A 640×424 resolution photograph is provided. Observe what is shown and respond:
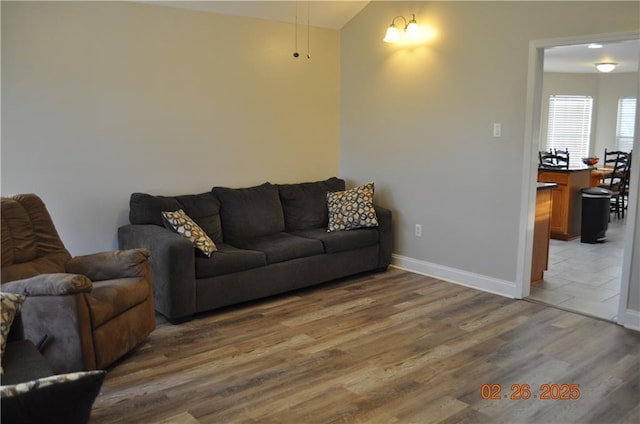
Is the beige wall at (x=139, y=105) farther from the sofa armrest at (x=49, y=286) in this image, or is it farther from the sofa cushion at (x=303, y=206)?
the sofa armrest at (x=49, y=286)

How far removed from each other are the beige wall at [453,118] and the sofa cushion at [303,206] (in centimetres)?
64

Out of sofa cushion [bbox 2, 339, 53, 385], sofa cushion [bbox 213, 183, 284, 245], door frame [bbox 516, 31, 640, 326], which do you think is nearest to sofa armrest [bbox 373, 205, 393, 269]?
sofa cushion [bbox 213, 183, 284, 245]

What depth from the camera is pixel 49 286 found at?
271 cm

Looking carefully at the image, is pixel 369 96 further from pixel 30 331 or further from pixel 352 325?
pixel 30 331

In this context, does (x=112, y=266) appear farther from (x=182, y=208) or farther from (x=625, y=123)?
(x=625, y=123)

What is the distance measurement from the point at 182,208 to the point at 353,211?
5.09 feet

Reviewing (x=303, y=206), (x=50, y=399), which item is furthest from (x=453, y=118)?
(x=50, y=399)

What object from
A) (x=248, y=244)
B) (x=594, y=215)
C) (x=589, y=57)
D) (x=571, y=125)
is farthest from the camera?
(x=571, y=125)

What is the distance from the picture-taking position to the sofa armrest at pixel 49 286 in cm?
270

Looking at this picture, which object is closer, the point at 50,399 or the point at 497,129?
the point at 50,399

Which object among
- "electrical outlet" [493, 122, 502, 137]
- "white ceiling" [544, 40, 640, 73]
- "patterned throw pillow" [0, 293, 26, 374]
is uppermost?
"white ceiling" [544, 40, 640, 73]

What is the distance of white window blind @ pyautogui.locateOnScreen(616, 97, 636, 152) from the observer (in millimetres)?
9648

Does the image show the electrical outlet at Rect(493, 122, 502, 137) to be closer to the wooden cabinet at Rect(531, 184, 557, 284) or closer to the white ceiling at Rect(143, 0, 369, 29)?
the wooden cabinet at Rect(531, 184, 557, 284)

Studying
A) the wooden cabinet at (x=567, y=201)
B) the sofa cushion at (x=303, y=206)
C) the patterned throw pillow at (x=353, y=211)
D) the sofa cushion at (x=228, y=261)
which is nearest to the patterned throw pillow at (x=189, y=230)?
the sofa cushion at (x=228, y=261)
